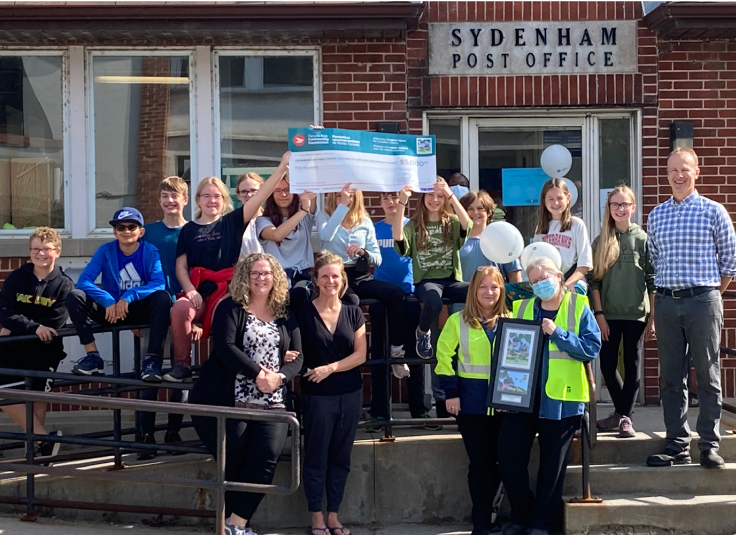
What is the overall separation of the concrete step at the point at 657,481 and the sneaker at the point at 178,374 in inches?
101

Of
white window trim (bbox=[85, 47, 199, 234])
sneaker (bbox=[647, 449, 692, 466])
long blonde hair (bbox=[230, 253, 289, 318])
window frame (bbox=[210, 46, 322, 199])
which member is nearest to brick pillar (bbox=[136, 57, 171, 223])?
white window trim (bbox=[85, 47, 199, 234])

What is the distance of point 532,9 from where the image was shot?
765cm

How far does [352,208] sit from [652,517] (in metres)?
2.75

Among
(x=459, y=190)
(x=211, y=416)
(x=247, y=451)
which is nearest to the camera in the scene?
(x=211, y=416)

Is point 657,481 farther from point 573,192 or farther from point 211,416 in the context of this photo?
point 211,416

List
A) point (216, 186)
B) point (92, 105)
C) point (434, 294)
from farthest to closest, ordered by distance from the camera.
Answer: point (92, 105) → point (216, 186) → point (434, 294)

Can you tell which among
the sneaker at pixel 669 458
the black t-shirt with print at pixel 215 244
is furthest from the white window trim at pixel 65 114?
the sneaker at pixel 669 458

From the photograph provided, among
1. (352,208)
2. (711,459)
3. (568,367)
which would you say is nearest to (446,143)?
(352,208)

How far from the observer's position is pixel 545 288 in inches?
216

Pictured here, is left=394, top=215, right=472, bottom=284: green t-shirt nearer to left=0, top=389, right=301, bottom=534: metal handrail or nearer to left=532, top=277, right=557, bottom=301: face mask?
left=532, top=277, right=557, bottom=301: face mask

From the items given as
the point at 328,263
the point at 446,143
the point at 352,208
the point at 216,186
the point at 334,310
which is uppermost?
the point at 446,143

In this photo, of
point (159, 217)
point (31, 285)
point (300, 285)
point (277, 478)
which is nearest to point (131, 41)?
point (159, 217)

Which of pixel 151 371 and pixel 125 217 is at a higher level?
pixel 125 217

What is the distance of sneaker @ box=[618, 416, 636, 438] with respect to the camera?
6.24 m
